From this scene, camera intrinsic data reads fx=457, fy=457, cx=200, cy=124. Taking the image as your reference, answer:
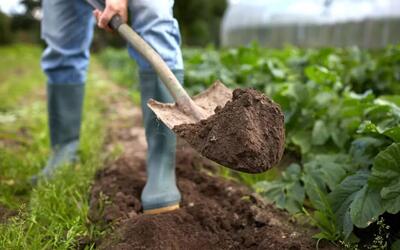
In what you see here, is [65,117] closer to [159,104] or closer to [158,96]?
[158,96]

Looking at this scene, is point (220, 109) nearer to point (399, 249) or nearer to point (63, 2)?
point (399, 249)

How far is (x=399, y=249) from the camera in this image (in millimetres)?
1422

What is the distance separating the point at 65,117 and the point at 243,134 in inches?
56.1

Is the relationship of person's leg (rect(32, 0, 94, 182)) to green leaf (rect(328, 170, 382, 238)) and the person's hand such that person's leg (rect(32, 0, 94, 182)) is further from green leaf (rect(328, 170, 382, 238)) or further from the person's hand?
green leaf (rect(328, 170, 382, 238))

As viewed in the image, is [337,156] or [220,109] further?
[337,156]

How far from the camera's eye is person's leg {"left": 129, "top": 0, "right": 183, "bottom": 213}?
1.82 m

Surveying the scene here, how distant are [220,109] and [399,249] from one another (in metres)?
0.72

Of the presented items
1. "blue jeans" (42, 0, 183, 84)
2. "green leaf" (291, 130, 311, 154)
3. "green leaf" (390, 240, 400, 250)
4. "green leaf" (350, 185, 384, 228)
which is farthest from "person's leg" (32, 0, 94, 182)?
"green leaf" (390, 240, 400, 250)

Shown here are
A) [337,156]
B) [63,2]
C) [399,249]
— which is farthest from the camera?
[63,2]

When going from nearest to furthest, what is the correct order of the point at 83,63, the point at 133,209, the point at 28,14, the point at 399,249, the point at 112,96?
the point at 399,249
the point at 133,209
the point at 83,63
the point at 112,96
the point at 28,14

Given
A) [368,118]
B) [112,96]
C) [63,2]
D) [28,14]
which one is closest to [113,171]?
[63,2]

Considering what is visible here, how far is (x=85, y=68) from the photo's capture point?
2594 mm

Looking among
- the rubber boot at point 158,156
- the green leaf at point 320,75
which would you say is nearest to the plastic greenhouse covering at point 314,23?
the green leaf at point 320,75

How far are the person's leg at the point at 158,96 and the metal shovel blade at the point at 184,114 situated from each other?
105mm
